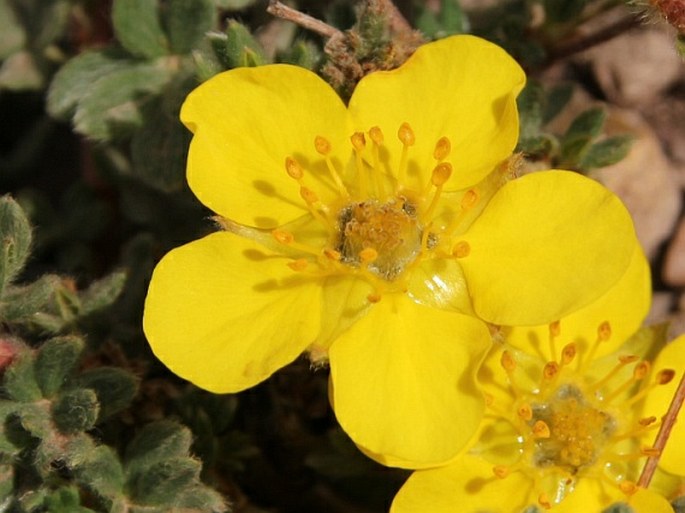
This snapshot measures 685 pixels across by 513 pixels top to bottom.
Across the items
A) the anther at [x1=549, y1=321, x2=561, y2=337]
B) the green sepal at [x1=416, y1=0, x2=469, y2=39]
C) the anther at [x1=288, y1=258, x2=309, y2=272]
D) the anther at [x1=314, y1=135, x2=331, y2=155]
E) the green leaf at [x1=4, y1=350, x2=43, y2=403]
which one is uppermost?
the anther at [x1=314, y1=135, x2=331, y2=155]

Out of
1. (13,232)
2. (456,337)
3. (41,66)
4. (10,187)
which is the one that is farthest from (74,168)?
(456,337)

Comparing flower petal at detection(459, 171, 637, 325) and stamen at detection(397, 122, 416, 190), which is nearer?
flower petal at detection(459, 171, 637, 325)

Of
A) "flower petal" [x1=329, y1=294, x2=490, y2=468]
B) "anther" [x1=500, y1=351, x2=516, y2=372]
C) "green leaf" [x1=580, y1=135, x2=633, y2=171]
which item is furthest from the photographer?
"green leaf" [x1=580, y1=135, x2=633, y2=171]

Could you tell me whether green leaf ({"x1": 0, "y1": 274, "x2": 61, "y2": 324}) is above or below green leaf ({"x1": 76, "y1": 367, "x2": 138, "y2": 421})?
above

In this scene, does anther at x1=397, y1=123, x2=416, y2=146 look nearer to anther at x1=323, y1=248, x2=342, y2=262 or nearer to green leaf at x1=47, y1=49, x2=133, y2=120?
anther at x1=323, y1=248, x2=342, y2=262

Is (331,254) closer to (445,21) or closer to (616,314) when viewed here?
(616,314)

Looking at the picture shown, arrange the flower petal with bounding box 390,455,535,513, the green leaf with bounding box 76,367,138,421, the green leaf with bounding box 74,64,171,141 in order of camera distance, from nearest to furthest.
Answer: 1. the flower petal with bounding box 390,455,535,513
2. the green leaf with bounding box 76,367,138,421
3. the green leaf with bounding box 74,64,171,141

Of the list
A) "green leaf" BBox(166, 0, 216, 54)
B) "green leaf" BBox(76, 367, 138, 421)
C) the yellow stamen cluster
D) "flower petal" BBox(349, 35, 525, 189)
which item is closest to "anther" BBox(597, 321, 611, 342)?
the yellow stamen cluster
